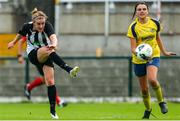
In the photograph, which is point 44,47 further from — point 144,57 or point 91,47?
point 91,47

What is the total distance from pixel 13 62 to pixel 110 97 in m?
2.79

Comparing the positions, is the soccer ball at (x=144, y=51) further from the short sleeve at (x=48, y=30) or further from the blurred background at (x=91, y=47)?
the blurred background at (x=91, y=47)

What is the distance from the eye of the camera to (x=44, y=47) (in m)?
14.1

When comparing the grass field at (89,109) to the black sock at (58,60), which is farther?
the grass field at (89,109)

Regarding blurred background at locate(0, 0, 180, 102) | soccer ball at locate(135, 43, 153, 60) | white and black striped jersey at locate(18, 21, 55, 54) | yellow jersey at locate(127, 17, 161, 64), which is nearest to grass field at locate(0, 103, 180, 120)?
blurred background at locate(0, 0, 180, 102)

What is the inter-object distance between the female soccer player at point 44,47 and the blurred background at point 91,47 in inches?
292

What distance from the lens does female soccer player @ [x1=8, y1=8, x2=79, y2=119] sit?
14008mm

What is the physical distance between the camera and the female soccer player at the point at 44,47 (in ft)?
46.0

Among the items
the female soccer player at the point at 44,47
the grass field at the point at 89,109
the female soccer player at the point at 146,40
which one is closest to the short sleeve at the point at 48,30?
the female soccer player at the point at 44,47

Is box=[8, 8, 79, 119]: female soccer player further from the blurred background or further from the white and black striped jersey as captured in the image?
the blurred background

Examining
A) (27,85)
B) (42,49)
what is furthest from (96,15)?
(42,49)

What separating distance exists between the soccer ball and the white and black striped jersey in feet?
→ 4.72

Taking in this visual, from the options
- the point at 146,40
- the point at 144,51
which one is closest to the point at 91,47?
the point at 146,40

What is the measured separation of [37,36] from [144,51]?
1.79m
